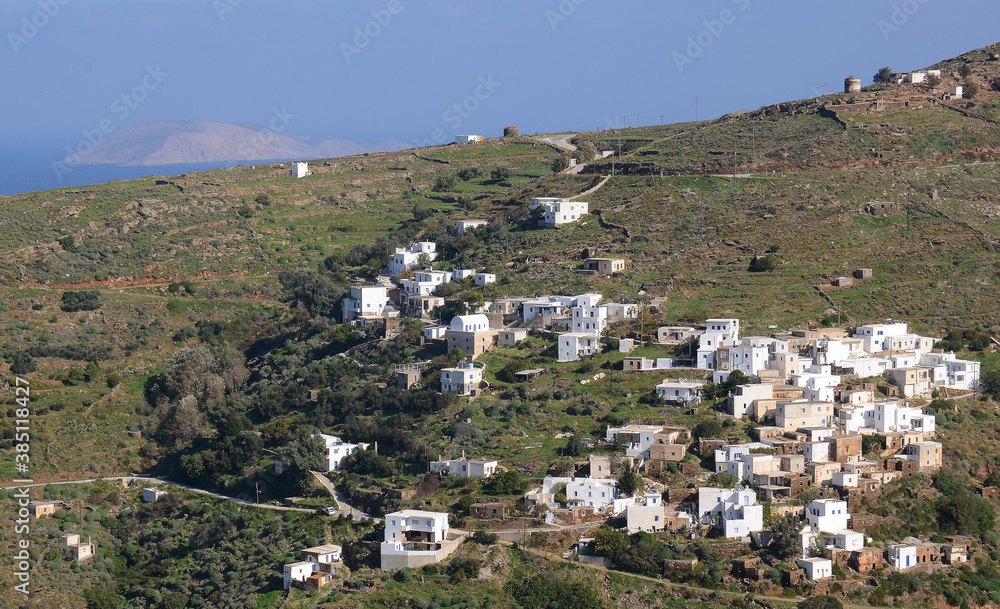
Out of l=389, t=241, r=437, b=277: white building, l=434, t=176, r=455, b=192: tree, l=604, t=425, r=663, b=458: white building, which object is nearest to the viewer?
l=604, t=425, r=663, b=458: white building

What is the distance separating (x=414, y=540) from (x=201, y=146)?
114 metres

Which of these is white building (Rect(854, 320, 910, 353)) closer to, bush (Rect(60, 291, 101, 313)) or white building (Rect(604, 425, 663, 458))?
white building (Rect(604, 425, 663, 458))

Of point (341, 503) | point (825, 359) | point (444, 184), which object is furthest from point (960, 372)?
point (444, 184)

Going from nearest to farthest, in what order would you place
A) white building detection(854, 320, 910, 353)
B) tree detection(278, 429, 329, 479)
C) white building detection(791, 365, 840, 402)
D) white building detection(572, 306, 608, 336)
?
white building detection(791, 365, 840, 402)
tree detection(278, 429, 329, 479)
white building detection(854, 320, 910, 353)
white building detection(572, 306, 608, 336)

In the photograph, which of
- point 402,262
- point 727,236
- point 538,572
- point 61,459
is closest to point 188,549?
point 61,459

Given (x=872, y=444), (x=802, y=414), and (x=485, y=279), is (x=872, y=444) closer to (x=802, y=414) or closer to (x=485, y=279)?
(x=802, y=414)

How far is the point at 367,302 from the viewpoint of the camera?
6288 cm

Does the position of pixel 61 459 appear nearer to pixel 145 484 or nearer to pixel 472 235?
pixel 145 484

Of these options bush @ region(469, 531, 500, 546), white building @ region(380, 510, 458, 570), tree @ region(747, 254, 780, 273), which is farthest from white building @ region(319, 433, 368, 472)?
tree @ region(747, 254, 780, 273)

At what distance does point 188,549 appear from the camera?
47.7 meters

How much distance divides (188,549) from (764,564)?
19.2 metres

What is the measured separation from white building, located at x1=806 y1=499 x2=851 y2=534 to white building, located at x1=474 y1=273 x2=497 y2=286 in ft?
75.4

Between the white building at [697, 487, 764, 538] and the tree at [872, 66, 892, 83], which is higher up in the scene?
the tree at [872, 66, 892, 83]

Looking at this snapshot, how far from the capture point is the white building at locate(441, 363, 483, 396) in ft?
168
